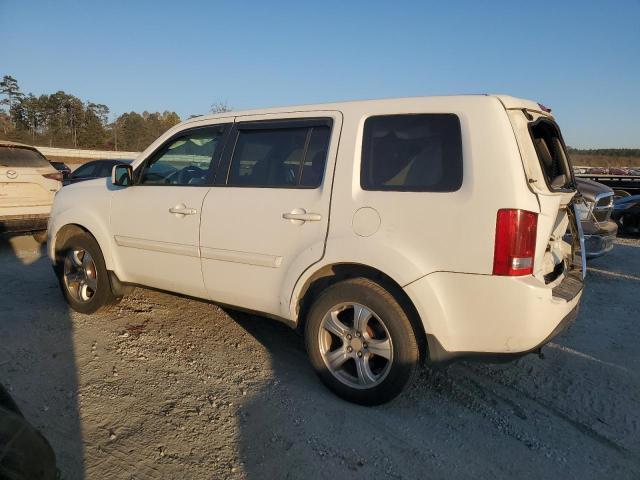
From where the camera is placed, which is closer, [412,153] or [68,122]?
[412,153]

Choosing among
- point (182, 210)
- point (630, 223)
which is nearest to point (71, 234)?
point (182, 210)

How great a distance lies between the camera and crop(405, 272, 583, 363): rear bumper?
2557 millimetres

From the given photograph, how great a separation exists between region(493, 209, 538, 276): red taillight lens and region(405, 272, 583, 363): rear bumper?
0.07 metres

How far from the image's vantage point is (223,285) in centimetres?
361

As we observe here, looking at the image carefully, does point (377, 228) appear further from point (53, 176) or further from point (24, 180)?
point (53, 176)

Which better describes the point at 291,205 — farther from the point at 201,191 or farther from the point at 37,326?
the point at 37,326

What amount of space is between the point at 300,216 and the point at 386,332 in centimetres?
95

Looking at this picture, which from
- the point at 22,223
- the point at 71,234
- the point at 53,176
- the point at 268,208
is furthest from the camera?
the point at 53,176

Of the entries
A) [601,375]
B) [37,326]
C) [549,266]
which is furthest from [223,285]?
[601,375]

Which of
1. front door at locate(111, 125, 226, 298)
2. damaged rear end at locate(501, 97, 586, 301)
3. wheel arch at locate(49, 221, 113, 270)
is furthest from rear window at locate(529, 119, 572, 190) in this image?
wheel arch at locate(49, 221, 113, 270)

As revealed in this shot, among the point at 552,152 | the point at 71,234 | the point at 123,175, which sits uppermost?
the point at 552,152

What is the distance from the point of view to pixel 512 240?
2508mm

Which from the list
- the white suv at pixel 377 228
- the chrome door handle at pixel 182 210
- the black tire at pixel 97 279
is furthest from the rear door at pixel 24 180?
the chrome door handle at pixel 182 210

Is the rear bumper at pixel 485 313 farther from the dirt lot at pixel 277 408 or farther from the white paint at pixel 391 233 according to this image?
the dirt lot at pixel 277 408
